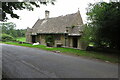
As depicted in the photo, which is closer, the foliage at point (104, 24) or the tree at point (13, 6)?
the tree at point (13, 6)

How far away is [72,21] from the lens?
909 inches

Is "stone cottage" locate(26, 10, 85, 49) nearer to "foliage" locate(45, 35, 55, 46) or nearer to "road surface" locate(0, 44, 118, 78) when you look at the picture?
"foliage" locate(45, 35, 55, 46)

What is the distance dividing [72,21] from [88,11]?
316 inches

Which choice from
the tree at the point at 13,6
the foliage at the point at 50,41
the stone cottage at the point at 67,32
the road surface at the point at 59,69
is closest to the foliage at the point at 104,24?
the stone cottage at the point at 67,32

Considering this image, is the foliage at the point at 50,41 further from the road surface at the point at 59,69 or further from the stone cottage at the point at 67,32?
the road surface at the point at 59,69

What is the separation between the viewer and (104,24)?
1173 centimetres

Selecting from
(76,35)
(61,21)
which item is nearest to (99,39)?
(76,35)

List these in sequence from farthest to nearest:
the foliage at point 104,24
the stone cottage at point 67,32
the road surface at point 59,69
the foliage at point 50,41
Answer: the foliage at point 50,41 → the stone cottage at point 67,32 → the foliage at point 104,24 → the road surface at point 59,69

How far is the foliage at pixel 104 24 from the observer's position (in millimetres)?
11383

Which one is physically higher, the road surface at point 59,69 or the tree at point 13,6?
the tree at point 13,6

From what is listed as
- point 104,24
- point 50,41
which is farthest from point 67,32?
point 104,24

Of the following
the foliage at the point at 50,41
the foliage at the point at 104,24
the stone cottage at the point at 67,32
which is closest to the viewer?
the foliage at the point at 104,24

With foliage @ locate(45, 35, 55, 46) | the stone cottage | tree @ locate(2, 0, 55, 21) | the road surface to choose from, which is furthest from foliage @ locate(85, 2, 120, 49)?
foliage @ locate(45, 35, 55, 46)

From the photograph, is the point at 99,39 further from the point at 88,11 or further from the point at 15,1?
the point at 15,1
